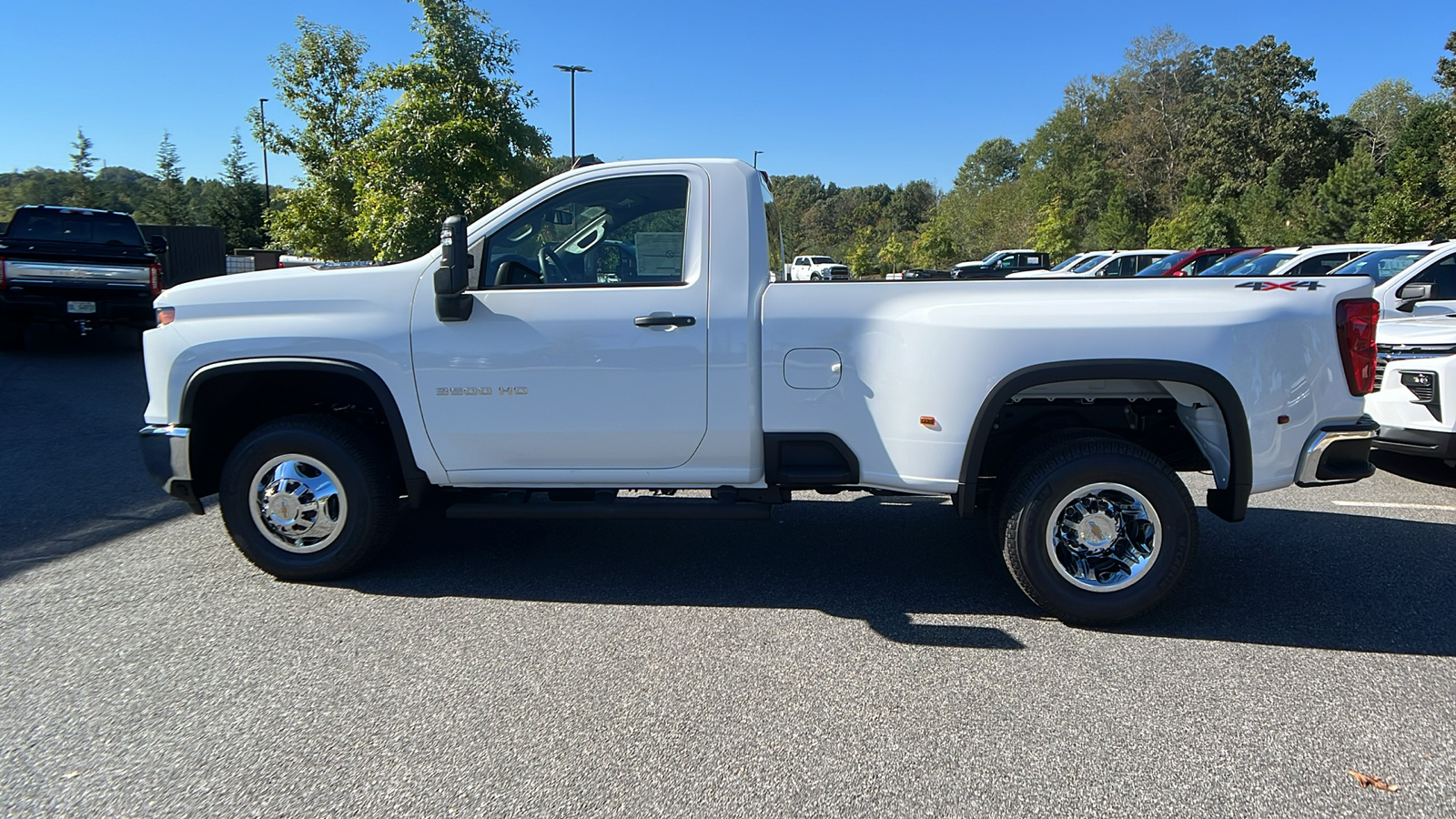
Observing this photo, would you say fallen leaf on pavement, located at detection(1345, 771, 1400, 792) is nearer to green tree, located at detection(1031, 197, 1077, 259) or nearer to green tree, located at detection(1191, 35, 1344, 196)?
green tree, located at detection(1031, 197, 1077, 259)

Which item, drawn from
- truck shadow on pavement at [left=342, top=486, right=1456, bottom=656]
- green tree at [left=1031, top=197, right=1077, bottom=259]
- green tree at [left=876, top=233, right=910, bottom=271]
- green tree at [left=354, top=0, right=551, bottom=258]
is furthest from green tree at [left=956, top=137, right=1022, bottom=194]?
truck shadow on pavement at [left=342, top=486, right=1456, bottom=656]

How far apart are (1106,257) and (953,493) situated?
79.0ft

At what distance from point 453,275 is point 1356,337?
3923 mm

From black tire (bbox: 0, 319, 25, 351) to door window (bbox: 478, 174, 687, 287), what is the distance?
1337 centimetres

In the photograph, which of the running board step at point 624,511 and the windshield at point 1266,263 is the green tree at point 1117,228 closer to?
the windshield at point 1266,263

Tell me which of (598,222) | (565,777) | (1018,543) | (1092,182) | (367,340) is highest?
(1092,182)

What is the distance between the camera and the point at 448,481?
4.50 metres

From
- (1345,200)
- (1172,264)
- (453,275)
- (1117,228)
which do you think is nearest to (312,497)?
(453,275)

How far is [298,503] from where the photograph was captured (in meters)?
4.55

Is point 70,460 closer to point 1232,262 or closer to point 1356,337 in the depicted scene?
point 1356,337

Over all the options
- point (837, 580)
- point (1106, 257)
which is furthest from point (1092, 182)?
point (837, 580)

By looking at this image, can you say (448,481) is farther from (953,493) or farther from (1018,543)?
(1018,543)

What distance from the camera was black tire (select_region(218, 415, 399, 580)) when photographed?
450 cm

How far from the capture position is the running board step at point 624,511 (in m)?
4.36
